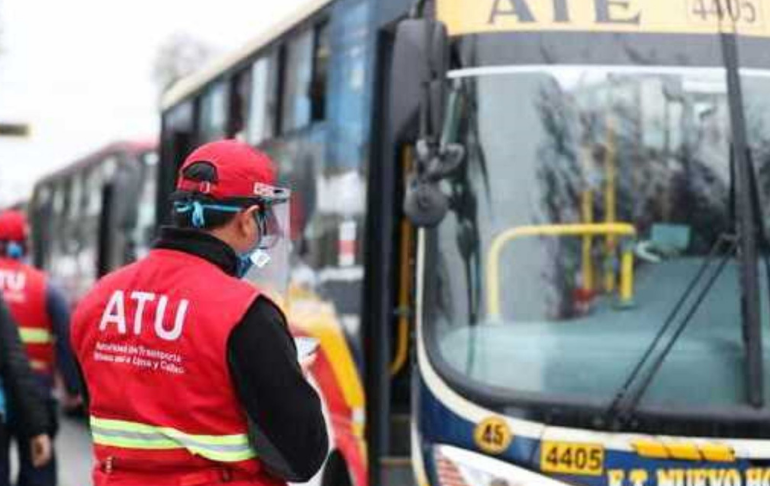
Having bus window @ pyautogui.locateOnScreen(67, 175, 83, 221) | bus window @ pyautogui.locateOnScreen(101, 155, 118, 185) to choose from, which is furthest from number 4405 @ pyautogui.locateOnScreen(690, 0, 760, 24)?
bus window @ pyautogui.locateOnScreen(67, 175, 83, 221)

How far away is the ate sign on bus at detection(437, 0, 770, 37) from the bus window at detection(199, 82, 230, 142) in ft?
14.1

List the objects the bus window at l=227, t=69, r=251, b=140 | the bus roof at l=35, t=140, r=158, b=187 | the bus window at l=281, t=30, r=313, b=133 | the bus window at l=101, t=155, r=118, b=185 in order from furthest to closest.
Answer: the bus window at l=101, t=155, r=118, b=185, the bus roof at l=35, t=140, r=158, b=187, the bus window at l=227, t=69, r=251, b=140, the bus window at l=281, t=30, r=313, b=133

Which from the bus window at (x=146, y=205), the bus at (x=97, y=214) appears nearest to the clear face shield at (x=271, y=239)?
the bus at (x=97, y=214)

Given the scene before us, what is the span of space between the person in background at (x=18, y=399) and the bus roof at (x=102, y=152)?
10.9 m

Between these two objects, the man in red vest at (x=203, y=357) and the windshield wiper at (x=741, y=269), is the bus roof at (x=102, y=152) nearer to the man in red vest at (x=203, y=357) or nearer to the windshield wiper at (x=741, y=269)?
the windshield wiper at (x=741, y=269)

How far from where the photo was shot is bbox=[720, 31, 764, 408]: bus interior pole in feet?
16.5

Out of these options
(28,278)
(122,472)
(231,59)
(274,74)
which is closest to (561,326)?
(122,472)

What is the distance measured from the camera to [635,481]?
4840mm

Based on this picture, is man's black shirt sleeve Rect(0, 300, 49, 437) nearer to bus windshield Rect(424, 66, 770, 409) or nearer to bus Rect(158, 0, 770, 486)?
bus Rect(158, 0, 770, 486)

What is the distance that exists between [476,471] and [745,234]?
131cm

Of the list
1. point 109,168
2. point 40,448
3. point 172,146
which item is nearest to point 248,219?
point 40,448

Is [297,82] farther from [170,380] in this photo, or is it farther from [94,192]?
[94,192]

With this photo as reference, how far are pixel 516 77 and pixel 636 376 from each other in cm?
125

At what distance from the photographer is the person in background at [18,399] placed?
5.99 metres
